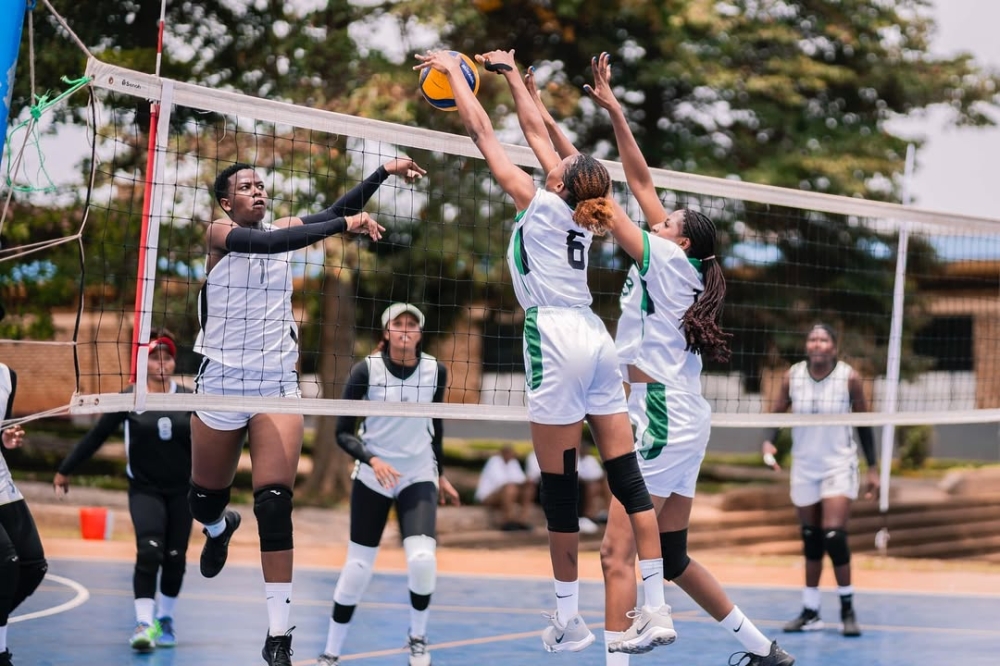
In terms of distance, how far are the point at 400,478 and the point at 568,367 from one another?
215 centimetres

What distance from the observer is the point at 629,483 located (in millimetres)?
5391

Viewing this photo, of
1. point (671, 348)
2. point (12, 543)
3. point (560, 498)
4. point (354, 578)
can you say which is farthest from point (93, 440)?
point (671, 348)

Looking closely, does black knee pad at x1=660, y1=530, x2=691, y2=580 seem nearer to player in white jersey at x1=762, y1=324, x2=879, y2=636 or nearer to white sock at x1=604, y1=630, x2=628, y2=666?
white sock at x1=604, y1=630, x2=628, y2=666

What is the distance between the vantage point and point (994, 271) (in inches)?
938

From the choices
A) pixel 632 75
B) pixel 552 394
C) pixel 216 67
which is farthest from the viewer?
pixel 632 75

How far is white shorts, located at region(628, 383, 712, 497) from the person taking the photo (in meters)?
5.84

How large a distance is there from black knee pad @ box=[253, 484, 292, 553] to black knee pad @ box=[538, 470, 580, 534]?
129 centimetres

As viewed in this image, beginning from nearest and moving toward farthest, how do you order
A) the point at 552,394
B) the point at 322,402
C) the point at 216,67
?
the point at 552,394
the point at 322,402
the point at 216,67

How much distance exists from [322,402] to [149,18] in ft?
39.3

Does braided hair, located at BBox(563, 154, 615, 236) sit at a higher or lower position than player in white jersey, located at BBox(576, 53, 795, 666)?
higher

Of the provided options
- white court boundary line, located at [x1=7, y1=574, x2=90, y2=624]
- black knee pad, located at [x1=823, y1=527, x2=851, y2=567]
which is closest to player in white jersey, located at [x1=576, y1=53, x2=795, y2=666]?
black knee pad, located at [x1=823, y1=527, x2=851, y2=567]

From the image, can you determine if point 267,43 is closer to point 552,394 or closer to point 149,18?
point 149,18

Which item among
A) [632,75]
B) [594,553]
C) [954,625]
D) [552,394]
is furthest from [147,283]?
[632,75]

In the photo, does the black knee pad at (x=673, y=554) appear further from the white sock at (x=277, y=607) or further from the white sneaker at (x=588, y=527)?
the white sneaker at (x=588, y=527)
